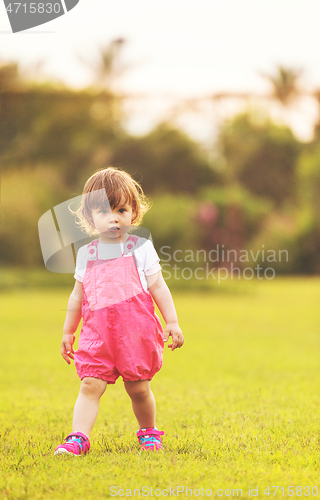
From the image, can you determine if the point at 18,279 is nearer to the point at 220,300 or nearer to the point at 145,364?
the point at 220,300

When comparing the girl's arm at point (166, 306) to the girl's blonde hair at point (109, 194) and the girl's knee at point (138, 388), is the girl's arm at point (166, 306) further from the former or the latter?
the girl's blonde hair at point (109, 194)

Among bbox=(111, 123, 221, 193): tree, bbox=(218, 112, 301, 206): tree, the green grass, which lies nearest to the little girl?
the green grass

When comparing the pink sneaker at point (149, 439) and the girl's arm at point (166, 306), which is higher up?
the girl's arm at point (166, 306)

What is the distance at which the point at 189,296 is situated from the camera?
14.4 meters

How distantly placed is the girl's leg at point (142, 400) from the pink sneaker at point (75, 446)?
0.28 m

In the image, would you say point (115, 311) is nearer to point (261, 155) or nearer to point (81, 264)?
point (81, 264)

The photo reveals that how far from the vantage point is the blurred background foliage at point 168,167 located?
1980 centimetres

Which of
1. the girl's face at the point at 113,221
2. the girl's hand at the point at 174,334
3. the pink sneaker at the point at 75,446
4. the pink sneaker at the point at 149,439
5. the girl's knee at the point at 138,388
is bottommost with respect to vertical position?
the pink sneaker at the point at 149,439

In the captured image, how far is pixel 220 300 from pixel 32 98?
14489mm

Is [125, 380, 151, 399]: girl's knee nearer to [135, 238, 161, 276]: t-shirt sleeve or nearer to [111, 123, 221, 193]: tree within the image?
[135, 238, 161, 276]: t-shirt sleeve

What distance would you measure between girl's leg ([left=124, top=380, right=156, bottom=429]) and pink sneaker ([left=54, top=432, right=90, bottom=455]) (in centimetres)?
28

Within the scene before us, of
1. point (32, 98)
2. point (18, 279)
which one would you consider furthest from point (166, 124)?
point (18, 279)

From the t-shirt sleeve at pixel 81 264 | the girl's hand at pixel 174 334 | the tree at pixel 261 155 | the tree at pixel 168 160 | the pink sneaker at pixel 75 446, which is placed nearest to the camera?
the pink sneaker at pixel 75 446

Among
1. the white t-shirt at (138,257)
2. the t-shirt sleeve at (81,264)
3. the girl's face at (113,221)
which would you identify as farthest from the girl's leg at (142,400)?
the girl's face at (113,221)
